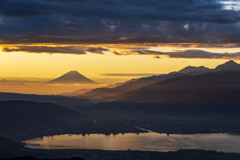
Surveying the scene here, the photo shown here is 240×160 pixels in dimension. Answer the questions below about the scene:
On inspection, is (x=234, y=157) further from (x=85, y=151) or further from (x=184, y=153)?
(x=85, y=151)

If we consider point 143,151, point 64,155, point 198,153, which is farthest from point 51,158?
point 198,153

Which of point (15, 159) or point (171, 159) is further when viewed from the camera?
point (171, 159)

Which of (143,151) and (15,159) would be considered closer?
(15,159)

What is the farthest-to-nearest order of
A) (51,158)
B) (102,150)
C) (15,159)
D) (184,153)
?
(102,150) → (184,153) → (51,158) → (15,159)

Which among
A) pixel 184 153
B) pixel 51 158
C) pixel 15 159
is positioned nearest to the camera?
pixel 15 159

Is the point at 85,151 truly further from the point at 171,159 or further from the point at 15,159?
the point at 15,159

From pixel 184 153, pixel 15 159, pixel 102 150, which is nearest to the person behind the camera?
pixel 15 159

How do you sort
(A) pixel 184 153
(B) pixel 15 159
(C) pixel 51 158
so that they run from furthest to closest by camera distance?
1. (A) pixel 184 153
2. (C) pixel 51 158
3. (B) pixel 15 159

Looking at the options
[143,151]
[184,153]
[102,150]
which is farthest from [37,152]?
[184,153]
